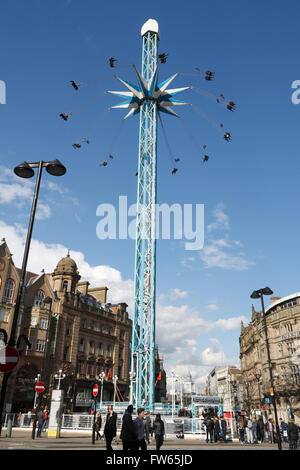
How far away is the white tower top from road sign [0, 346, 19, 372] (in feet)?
134

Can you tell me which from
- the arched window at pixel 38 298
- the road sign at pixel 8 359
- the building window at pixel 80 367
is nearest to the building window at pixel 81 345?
the building window at pixel 80 367

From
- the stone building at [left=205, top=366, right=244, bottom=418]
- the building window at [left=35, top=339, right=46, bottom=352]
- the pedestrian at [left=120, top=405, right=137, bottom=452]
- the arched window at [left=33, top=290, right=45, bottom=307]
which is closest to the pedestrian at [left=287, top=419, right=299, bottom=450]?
the pedestrian at [left=120, top=405, right=137, bottom=452]

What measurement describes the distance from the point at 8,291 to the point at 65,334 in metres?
10.7

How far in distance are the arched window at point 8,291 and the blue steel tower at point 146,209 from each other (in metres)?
18.0

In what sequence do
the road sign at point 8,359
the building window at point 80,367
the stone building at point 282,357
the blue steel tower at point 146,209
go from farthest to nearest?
1. the building window at point 80,367
2. the stone building at point 282,357
3. the blue steel tower at point 146,209
4. the road sign at point 8,359

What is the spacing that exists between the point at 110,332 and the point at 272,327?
24870mm

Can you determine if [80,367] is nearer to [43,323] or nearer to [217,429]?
[43,323]

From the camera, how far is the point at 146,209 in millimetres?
37375

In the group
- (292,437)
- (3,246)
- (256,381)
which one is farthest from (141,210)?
(256,381)

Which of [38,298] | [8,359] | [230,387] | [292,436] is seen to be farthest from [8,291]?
[230,387]

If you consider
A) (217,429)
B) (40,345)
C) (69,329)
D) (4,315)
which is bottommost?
(217,429)

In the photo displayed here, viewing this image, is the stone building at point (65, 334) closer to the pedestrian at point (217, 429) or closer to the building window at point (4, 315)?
the building window at point (4, 315)

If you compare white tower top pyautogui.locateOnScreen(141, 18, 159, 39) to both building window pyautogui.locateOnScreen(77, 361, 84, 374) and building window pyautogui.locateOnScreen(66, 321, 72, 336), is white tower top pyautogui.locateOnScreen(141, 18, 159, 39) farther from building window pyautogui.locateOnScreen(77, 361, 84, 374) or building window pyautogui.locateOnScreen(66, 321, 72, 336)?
building window pyautogui.locateOnScreen(77, 361, 84, 374)

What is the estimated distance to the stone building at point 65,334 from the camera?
45.2 metres
